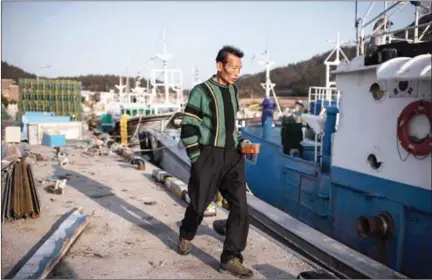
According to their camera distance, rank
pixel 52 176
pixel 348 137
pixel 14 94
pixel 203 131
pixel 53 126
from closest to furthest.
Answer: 1. pixel 203 131
2. pixel 348 137
3. pixel 52 176
4. pixel 53 126
5. pixel 14 94

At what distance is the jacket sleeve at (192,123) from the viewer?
3.08 m

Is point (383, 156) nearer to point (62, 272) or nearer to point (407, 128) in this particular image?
point (407, 128)

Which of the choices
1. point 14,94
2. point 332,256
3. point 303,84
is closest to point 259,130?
point 332,256

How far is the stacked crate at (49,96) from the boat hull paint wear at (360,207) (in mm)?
15082

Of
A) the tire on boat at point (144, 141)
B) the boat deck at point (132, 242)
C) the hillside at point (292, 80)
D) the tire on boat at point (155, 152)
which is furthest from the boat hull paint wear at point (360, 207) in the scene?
the hillside at point (292, 80)

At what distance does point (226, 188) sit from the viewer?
320 centimetres

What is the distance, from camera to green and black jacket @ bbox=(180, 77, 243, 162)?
3.09 metres

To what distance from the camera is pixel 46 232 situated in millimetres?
3990

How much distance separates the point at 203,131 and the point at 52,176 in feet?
16.4

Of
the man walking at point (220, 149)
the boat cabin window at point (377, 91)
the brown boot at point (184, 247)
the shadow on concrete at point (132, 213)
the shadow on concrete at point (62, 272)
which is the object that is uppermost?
the boat cabin window at point (377, 91)

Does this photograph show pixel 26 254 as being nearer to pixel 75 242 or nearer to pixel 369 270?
pixel 75 242

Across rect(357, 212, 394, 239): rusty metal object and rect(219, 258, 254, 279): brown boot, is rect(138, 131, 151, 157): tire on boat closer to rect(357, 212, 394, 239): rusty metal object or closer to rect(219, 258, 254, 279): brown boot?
rect(357, 212, 394, 239): rusty metal object

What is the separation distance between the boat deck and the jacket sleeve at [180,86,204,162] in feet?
3.11

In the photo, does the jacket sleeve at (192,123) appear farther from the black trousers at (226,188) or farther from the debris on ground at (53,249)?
the debris on ground at (53,249)
